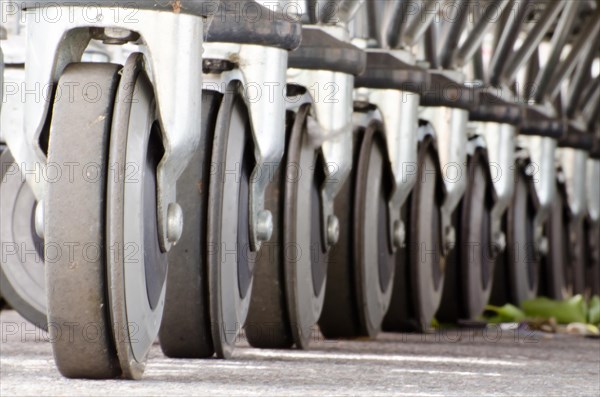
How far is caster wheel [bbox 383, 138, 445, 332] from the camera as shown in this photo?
14.7ft

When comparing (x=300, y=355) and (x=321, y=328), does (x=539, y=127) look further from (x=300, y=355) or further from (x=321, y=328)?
(x=300, y=355)

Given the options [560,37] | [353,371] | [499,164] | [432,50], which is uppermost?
[560,37]

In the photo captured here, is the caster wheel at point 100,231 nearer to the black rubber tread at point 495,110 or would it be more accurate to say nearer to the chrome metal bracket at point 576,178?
the black rubber tread at point 495,110

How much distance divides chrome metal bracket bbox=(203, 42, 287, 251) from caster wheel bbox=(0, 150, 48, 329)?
1.75ft

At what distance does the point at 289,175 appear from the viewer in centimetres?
343

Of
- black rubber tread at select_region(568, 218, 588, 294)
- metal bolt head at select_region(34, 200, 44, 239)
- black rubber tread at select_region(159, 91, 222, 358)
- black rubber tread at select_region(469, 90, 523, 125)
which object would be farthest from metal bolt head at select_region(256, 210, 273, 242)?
black rubber tread at select_region(568, 218, 588, 294)

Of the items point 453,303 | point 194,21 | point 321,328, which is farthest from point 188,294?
point 453,303

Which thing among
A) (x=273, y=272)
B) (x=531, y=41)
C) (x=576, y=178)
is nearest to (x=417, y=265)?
(x=273, y=272)

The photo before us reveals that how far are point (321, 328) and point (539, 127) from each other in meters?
2.36

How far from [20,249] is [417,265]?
1432 mm

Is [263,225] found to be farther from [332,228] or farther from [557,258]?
[557,258]

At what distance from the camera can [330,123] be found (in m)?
3.65

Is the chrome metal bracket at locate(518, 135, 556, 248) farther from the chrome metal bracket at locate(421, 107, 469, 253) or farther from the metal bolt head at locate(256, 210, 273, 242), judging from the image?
the metal bolt head at locate(256, 210, 273, 242)

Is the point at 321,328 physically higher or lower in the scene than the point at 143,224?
lower
